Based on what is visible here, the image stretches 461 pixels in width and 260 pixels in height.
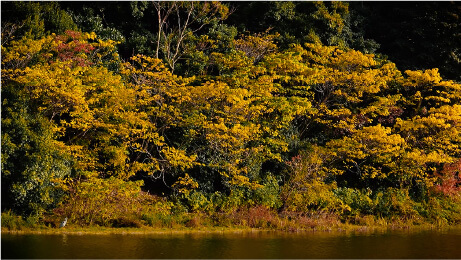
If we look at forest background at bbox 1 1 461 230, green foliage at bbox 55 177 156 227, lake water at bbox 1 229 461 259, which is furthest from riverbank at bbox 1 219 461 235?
lake water at bbox 1 229 461 259

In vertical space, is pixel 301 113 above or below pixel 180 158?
above

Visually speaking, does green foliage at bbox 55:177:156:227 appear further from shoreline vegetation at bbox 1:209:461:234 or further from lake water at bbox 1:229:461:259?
lake water at bbox 1:229:461:259

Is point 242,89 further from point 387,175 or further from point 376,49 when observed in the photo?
point 376,49

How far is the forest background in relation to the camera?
16703mm

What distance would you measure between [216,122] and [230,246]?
7.14m

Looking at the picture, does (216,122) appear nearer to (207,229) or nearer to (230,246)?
(207,229)

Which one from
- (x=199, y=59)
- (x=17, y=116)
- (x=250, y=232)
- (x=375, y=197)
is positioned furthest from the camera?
(x=199, y=59)

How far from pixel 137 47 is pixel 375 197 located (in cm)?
1311

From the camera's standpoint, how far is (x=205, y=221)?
18344 mm

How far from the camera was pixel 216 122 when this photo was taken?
790 inches

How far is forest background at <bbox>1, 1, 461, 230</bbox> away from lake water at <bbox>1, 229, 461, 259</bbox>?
2005 mm

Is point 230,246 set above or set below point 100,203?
above

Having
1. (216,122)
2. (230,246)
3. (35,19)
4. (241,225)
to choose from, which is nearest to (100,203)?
(241,225)

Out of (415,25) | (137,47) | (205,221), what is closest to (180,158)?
(205,221)
